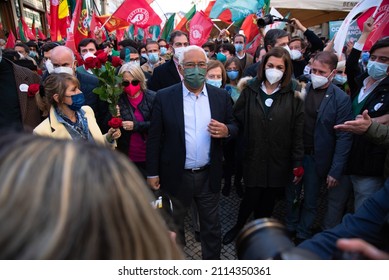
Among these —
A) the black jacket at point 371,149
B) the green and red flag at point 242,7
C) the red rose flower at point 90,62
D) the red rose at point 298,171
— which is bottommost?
the red rose at point 298,171

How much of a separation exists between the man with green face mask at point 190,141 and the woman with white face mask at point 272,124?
339 millimetres

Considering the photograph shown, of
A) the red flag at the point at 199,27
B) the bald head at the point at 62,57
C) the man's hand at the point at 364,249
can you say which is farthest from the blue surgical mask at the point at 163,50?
the man's hand at the point at 364,249

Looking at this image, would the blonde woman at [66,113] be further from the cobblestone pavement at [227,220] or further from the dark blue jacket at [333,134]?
the dark blue jacket at [333,134]

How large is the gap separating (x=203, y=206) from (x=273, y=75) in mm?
1316

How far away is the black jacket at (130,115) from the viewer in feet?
9.52

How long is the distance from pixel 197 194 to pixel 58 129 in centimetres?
120

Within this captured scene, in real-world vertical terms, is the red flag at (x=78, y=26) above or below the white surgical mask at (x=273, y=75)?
above

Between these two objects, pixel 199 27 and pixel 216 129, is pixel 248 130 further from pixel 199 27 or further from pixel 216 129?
pixel 199 27

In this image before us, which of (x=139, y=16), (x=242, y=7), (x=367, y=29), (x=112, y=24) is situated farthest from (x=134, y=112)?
(x=112, y=24)

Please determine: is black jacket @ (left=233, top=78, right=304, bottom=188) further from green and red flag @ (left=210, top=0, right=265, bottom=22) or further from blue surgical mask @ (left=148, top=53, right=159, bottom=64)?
green and red flag @ (left=210, top=0, right=265, bottom=22)

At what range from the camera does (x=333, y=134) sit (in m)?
2.67

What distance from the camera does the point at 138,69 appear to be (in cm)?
303

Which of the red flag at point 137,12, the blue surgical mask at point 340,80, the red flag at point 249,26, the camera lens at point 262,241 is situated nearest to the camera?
the camera lens at point 262,241

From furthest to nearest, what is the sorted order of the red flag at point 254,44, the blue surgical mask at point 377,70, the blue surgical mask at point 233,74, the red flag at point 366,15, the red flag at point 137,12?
the red flag at point 254,44 → the red flag at point 137,12 → the blue surgical mask at point 233,74 → the red flag at point 366,15 → the blue surgical mask at point 377,70
